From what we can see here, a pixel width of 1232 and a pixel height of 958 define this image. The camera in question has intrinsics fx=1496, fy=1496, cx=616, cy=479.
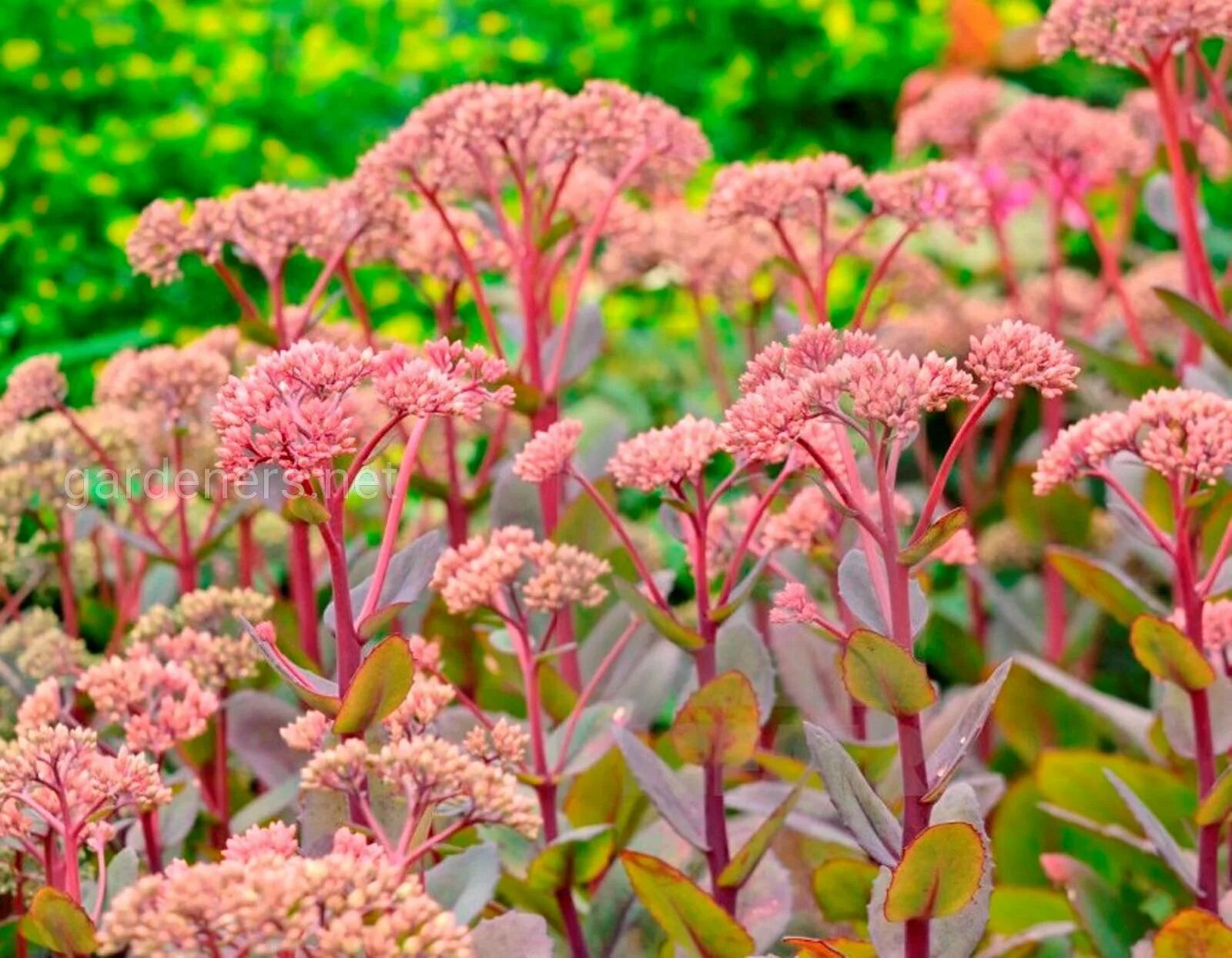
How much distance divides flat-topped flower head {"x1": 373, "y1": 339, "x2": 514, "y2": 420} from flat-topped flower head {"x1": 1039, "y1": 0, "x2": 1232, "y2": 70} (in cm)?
54

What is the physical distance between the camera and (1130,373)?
1148 millimetres

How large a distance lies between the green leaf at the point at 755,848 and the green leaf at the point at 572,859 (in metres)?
0.07

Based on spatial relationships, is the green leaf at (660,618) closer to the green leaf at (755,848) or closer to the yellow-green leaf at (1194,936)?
Result: the green leaf at (755,848)

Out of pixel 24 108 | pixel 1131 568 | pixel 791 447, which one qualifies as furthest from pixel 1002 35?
pixel 791 447

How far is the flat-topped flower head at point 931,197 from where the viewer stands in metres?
0.98

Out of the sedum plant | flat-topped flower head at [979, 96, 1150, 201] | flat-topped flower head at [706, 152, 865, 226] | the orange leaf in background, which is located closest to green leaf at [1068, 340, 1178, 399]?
the sedum plant

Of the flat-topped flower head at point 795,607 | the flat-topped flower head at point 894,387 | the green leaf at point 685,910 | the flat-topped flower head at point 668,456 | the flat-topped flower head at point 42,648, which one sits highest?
the flat-topped flower head at point 894,387

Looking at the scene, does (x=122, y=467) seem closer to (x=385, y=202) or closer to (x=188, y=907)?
(x=385, y=202)

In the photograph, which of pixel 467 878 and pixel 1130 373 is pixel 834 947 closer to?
pixel 467 878

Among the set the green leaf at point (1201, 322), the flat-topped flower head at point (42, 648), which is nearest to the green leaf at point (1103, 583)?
the green leaf at point (1201, 322)

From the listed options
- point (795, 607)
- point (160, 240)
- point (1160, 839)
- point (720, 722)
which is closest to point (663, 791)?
point (720, 722)

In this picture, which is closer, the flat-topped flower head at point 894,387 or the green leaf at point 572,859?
the flat-topped flower head at point 894,387

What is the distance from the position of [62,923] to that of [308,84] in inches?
62.2

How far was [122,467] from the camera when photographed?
3.62ft
